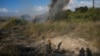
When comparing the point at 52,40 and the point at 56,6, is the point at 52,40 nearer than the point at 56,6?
Yes

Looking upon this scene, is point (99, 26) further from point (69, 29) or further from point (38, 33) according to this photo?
point (38, 33)

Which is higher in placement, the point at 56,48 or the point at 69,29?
the point at 69,29

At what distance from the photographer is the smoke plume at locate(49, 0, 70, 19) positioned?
15327 mm

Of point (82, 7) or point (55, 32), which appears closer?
point (55, 32)

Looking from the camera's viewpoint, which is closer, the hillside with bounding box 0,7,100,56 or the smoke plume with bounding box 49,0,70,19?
the hillside with bounding box 0,7,100,56

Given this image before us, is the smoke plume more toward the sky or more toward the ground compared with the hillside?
more toward the sky

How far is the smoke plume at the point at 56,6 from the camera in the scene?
15.3 metres

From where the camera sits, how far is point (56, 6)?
51.6 feet

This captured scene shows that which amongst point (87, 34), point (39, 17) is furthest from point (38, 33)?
point (39, 17)

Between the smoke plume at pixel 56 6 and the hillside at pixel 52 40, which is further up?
the smoke plume at pixel 56 6

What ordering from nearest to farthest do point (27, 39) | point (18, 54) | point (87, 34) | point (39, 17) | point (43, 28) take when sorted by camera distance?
point (18, 54), point (87, 34), point (27, 39), point (43, 28), point (39, 17)

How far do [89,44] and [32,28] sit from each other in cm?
372

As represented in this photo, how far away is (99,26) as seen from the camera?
10.6 m

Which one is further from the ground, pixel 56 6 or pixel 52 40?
pixel 56 6
